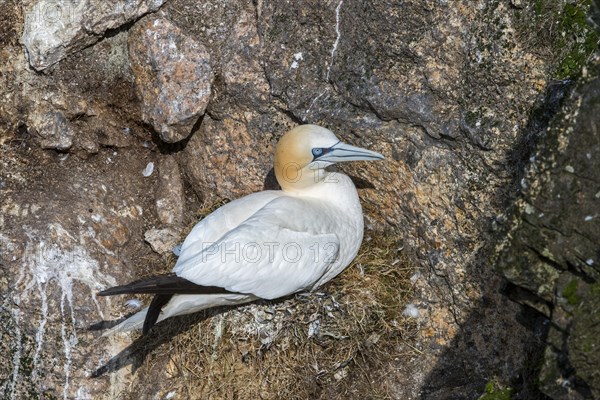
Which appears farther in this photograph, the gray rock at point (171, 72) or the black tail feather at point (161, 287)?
the gray rock at point (171, 72)

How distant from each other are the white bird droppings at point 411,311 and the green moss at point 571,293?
163 centimetres

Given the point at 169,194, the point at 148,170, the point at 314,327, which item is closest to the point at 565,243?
the point at 314,327

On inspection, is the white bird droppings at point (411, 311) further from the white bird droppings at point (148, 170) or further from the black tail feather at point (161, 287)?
the white bird droppings at point (148, 170)

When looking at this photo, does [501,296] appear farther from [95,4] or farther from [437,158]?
[95,4]

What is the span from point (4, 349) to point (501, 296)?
3.22 meters

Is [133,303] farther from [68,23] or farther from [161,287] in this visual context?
[68,23]

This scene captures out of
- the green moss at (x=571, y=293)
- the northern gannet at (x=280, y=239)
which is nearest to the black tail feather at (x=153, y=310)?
the northern gannet at (x=280, y=239)

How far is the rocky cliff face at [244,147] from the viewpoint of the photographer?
210 inches

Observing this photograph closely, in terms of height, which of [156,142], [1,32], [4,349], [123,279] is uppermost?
[1,32]

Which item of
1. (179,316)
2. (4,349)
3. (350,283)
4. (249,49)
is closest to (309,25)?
(249,49)

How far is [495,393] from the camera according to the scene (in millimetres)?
5148

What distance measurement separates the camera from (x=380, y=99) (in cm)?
564

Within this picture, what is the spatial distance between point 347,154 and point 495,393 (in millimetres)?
1641

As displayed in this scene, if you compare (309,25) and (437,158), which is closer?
(437,158)
